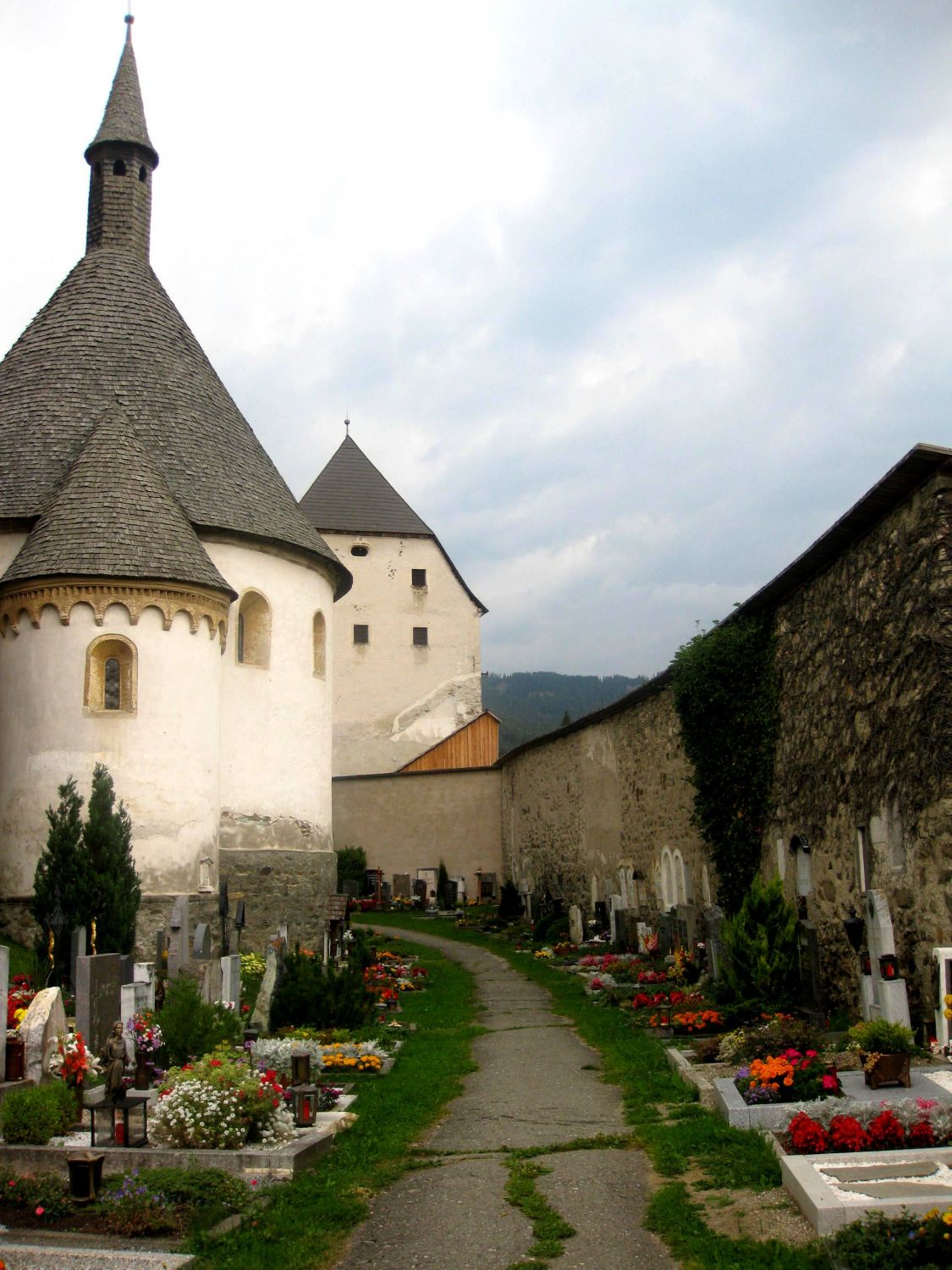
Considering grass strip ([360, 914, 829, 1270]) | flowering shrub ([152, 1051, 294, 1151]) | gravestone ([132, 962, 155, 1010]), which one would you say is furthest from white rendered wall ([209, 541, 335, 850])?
flowering shrub ([152, 1051, 294, 1151])

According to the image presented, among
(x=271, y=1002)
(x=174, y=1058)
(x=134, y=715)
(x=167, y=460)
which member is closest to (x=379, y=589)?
(x=167, y=460)

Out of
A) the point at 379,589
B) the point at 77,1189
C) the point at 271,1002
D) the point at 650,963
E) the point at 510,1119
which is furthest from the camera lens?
the point at 379,589

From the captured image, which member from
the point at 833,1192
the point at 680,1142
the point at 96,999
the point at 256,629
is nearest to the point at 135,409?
the point at 256,629

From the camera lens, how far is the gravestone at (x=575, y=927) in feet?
81.4

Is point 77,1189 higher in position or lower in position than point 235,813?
lower

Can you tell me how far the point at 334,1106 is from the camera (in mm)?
10070

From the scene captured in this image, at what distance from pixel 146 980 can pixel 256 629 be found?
9739 millimetres

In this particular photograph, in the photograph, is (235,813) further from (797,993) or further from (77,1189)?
(77,1189)

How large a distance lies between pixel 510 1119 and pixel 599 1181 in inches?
85.9

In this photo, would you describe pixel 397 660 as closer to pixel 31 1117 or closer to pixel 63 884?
pixel 63 884

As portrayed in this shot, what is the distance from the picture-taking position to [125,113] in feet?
84.5

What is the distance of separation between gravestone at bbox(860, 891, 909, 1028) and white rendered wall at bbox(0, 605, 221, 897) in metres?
11.6

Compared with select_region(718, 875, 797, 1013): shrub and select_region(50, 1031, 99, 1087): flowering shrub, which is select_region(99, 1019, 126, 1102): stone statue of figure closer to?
select_region(50, 1031, 99, 1087): flowering shrub

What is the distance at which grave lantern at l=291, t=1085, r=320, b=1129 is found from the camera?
30.1ft
